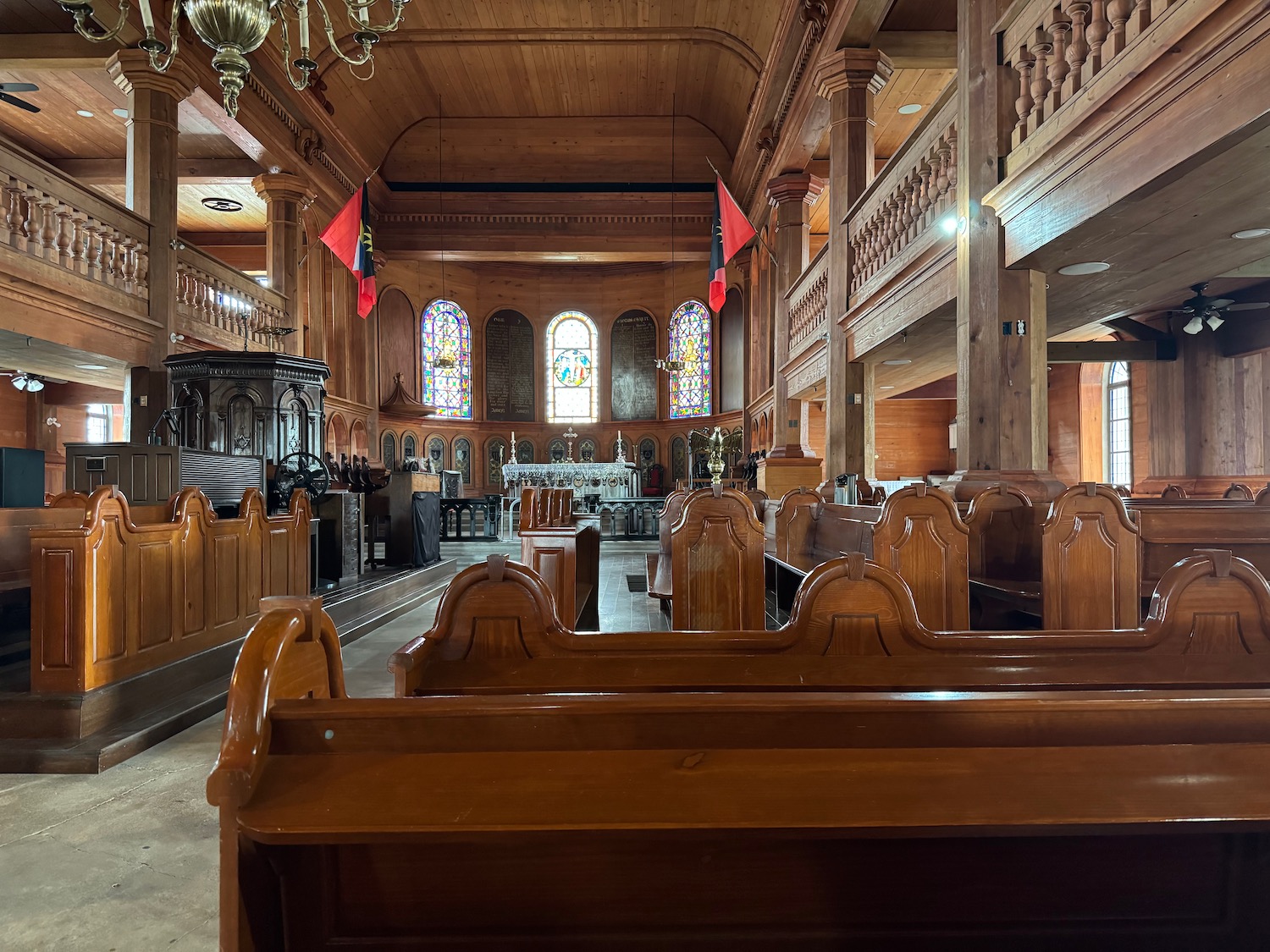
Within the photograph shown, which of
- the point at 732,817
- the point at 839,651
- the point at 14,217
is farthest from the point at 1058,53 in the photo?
the point at 14,217

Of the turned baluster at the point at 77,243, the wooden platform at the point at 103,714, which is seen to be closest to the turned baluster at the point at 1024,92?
the wooden platform at the point at 103,714

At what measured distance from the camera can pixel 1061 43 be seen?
3.59 m

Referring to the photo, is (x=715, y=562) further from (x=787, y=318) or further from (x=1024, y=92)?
(x=787, y=318)

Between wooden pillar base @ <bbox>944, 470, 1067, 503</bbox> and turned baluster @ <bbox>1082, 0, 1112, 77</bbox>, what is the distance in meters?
1.99

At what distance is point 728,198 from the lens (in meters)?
8.93

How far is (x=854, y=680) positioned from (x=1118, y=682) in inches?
22.0

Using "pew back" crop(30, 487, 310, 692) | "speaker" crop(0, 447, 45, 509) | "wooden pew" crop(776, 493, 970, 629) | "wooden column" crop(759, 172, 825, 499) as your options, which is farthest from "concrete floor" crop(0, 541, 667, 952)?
"wooden column" crop(759, 172, 825, 499)

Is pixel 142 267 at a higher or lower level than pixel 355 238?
lower

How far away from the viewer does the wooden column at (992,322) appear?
4.11m

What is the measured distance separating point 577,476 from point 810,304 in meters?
6.08

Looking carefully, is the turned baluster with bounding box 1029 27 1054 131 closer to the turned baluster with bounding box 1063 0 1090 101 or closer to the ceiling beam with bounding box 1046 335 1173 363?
the turned baluster with bounding box 1063 0 1090 101

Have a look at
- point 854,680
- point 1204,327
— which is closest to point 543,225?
point 1204,327

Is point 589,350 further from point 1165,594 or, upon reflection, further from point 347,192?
point 1165,594

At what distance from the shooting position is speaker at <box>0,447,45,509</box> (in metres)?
3.99
